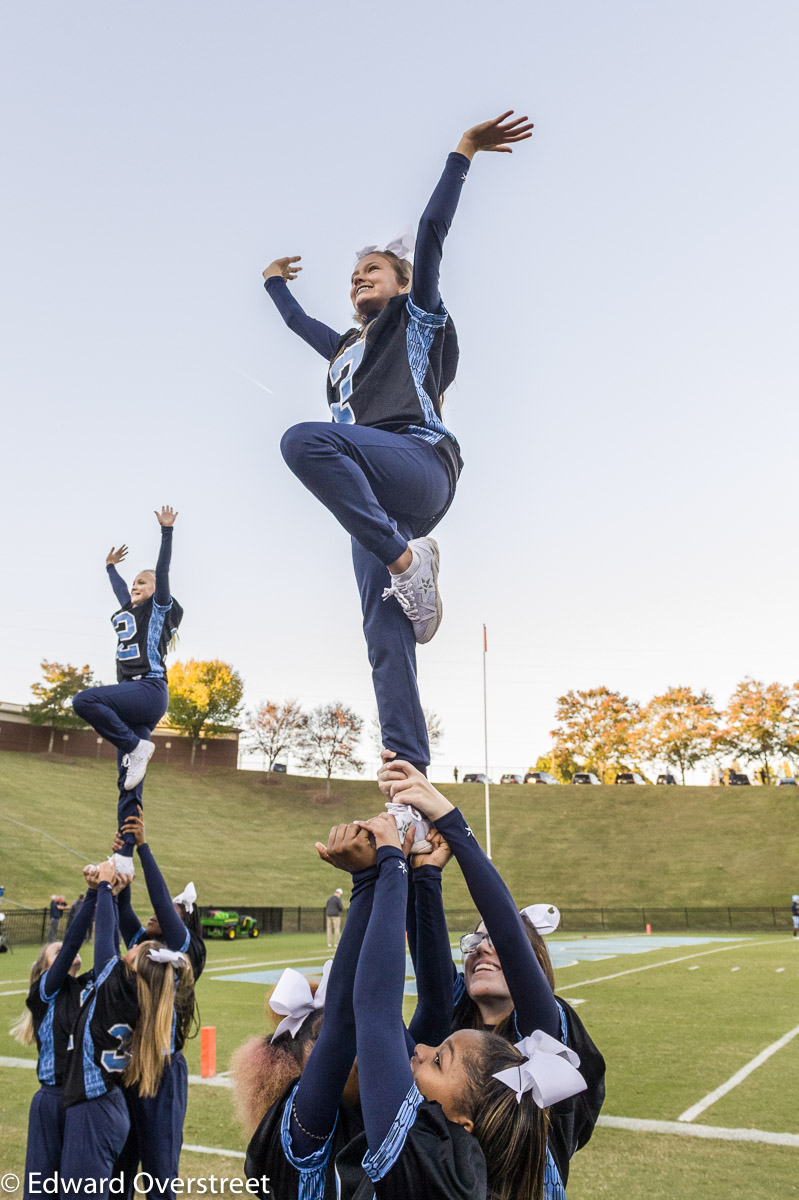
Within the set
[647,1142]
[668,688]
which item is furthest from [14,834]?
[668,688]

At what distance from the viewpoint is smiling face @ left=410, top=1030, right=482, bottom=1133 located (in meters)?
1.91

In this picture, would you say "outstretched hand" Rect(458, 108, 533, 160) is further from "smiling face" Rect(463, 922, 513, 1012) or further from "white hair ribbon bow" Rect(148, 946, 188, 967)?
"white hair ribbon bow" Rect(148, 946, 188, 967)

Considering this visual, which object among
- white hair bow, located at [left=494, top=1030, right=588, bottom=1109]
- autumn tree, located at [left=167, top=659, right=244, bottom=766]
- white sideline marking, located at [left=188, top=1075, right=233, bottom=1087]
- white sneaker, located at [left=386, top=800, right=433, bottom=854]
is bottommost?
white sideline marking, located at [left=188, top=1075, right=233, bottom=1087]

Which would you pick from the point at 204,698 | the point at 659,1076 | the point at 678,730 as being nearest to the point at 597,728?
the point at 678,730

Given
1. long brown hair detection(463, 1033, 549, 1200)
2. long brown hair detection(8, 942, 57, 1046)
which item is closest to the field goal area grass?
long brown hair detection(8, 942, 57, 1046)

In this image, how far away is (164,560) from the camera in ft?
15.9

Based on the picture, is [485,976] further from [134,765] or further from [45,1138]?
[45,1138]

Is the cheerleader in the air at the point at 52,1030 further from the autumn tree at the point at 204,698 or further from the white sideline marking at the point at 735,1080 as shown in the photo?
the autumn tree at the point at 204,698

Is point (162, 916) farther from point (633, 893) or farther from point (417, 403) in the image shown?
point (633, 893)

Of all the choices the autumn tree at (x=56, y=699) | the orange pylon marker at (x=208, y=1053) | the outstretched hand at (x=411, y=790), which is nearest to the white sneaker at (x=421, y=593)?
the outstretched hand at (x=411, y=790)

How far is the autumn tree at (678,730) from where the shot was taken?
184ft

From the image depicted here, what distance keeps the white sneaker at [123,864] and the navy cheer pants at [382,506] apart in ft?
9.05

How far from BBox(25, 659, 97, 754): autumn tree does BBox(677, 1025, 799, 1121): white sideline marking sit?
133 ft

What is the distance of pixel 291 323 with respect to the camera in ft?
10.2
